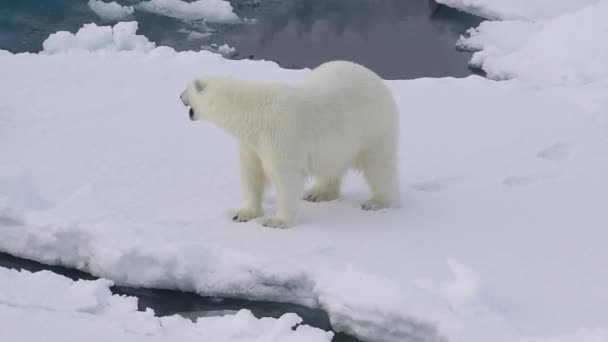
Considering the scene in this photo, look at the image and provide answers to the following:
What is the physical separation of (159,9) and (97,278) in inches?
314

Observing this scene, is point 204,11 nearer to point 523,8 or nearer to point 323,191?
point 523,8

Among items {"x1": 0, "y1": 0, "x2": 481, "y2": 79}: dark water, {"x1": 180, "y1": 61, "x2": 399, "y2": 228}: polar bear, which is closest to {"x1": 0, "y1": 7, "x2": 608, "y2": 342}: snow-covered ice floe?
{"x1": 180, "y1": 61, "x2": 399, "y2": 228}: polar bear

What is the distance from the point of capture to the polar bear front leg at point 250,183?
5.08 m

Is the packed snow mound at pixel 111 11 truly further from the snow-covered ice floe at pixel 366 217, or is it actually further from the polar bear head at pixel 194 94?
the polar bear head at pixel 194 94

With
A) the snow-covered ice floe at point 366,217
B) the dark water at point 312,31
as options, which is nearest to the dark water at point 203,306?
the snow-covered ice floe at point 366,217

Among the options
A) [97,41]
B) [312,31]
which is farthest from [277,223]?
[312,31]

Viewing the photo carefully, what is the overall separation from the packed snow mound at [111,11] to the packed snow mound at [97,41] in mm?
1853

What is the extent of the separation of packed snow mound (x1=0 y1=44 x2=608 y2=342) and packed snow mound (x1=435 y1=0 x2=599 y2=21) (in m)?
4.53

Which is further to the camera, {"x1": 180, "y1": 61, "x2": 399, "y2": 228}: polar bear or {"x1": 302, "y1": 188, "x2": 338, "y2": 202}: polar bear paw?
{"x1": 302, "y1": 188, "x2": 338, "y2": 202}: polar bear paw

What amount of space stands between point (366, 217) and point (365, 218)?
2cm

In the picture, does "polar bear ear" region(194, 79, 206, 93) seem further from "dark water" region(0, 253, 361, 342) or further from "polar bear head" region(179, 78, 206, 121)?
"dark water" region(0, 253, 361, 342)

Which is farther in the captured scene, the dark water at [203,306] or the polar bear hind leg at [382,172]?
the polar bear hind leg at [382,172]

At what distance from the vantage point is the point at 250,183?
5.12 metres

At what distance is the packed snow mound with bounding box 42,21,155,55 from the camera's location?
9.84m
